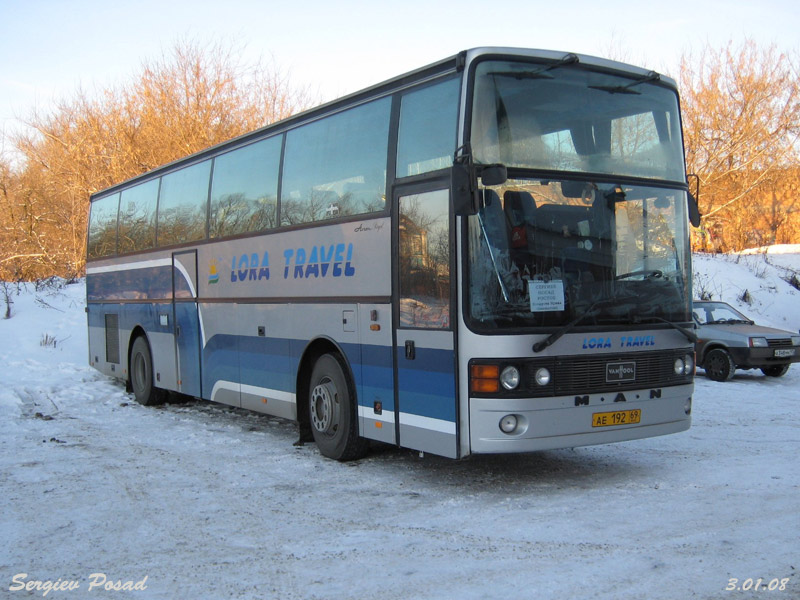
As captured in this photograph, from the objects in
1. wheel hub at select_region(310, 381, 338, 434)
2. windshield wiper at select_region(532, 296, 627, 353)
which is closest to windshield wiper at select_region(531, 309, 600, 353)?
windshield wiper at select_region(532, 296, 627, 353)

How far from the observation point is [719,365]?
622 inches

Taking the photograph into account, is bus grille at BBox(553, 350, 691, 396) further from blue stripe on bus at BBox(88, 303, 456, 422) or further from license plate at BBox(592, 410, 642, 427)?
blue stripe on bus at BBox(88, 303, 456, 422)

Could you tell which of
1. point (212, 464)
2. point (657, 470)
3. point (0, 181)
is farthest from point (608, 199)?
point (0, 181)

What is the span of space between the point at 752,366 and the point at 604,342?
960 cm

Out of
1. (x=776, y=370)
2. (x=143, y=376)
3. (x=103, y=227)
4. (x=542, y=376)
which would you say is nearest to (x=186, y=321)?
(x=143, y=376)

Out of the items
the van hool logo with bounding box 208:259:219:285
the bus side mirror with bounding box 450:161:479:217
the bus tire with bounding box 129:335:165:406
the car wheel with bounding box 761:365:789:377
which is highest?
the bus side mirror with bounding box 450:161:479:217

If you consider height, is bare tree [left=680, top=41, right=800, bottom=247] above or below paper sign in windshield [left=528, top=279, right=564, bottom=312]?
above

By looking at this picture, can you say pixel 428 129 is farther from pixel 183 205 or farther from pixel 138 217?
pixel 138 217

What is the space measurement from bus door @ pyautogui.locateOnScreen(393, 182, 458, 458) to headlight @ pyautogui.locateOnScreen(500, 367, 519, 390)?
445 mm

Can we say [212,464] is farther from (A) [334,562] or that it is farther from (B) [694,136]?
(B) [694,136]

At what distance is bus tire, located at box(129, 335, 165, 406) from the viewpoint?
13.5 m

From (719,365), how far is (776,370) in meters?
1.22

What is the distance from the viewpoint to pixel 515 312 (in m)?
6.86

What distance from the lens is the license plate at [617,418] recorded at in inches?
283
